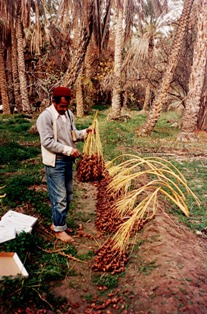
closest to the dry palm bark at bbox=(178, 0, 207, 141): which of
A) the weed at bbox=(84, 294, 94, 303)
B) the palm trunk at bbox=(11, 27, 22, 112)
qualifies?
the weed at bbox=(84, 294, 94, 303)

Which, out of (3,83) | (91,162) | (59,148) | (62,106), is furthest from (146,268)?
(3,83)

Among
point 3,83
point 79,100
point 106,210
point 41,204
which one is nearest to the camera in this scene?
point 106,210

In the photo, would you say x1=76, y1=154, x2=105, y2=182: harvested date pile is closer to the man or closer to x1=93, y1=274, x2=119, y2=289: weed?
the man

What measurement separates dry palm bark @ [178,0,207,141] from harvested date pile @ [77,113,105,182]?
8.19 meters

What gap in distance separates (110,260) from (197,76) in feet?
33.2

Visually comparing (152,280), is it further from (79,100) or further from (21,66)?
(21,66)

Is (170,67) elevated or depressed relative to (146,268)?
elevated

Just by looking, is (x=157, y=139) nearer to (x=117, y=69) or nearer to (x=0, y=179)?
(x=117, y=69)

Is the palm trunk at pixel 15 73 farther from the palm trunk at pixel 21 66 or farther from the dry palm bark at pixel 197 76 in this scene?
the dry palm bark at pixel 197 76

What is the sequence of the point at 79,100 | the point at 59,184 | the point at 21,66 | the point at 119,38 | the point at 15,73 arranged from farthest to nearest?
the point at 15,73 < the point at 79,100 < the point at 21,66 < the point at 119,38 < the point at 59,184

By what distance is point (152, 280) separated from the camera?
3.26m

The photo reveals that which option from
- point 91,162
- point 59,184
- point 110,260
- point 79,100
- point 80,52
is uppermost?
point 80,52

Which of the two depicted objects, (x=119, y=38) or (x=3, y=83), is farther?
(x=3, y=83)

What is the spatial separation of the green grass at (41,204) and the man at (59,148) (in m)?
0.59
